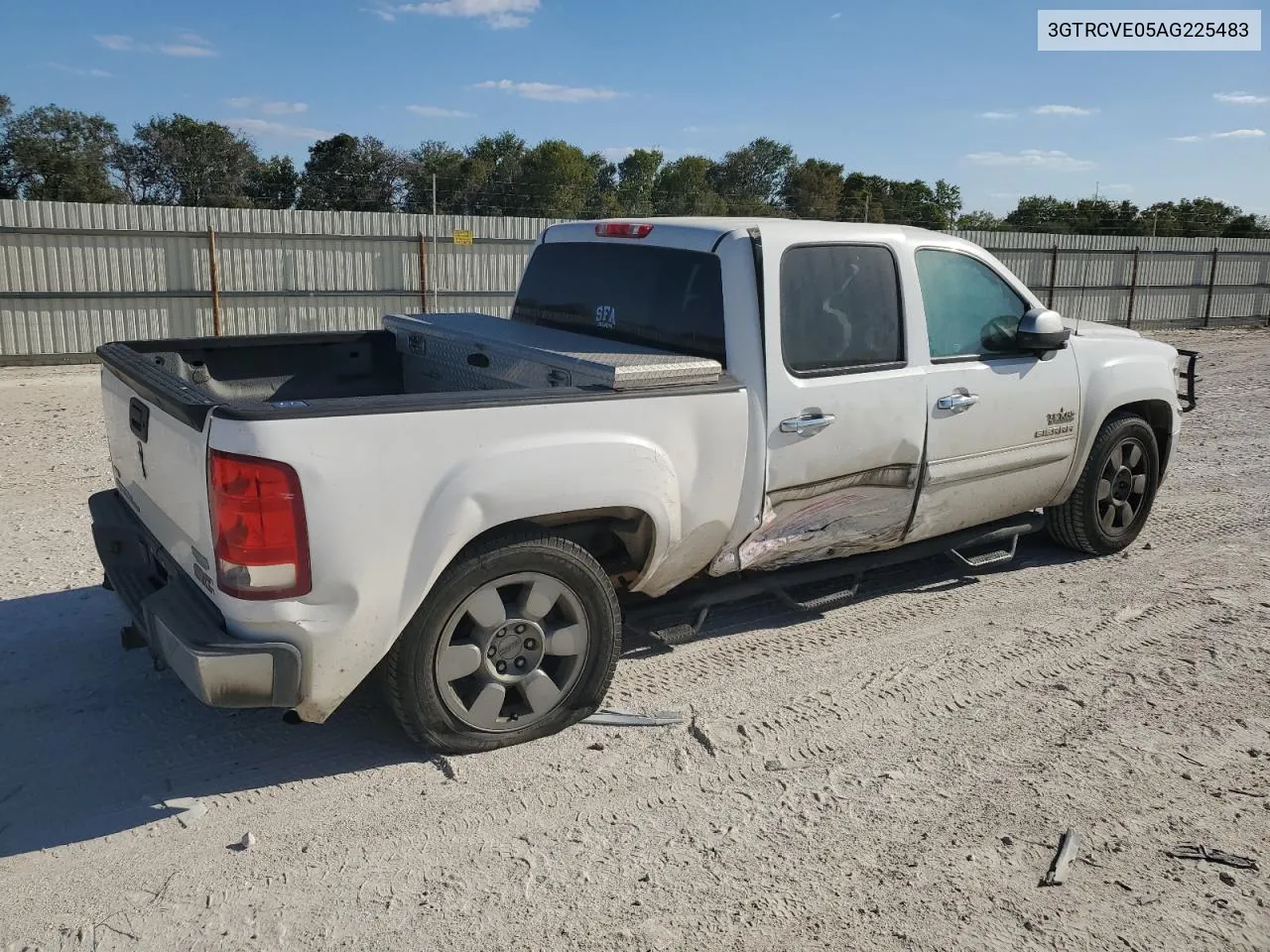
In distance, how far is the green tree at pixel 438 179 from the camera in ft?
114

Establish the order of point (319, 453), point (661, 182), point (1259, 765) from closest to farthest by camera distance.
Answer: point (319, 453)
point (1259, 765)
point (661, 182)

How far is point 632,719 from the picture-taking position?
4.10 meters

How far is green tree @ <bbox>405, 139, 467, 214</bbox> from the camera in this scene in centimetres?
3468

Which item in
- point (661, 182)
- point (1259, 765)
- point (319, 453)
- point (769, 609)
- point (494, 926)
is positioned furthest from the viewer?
point (661, 182)

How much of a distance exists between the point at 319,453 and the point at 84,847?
140cm

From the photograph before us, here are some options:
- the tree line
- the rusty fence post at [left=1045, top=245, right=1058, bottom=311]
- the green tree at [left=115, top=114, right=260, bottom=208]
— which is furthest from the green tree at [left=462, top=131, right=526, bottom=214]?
the rusty fence post at [left=1045, top=245, right=1058, bottom=311]

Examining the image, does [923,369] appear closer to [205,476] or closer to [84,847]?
[205,476]

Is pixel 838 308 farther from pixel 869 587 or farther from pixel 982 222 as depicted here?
pixel 982 222

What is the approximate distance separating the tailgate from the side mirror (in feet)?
12.2

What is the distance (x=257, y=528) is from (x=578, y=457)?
3.53 ft

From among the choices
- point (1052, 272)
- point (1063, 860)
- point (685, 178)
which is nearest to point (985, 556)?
point (1063, 860)

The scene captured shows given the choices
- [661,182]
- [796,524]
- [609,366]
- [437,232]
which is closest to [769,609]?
[796,524]

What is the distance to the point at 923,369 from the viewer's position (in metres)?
4.79

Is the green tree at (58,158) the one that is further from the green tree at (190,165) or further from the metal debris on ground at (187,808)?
the metal debris on ground at (187,808)
